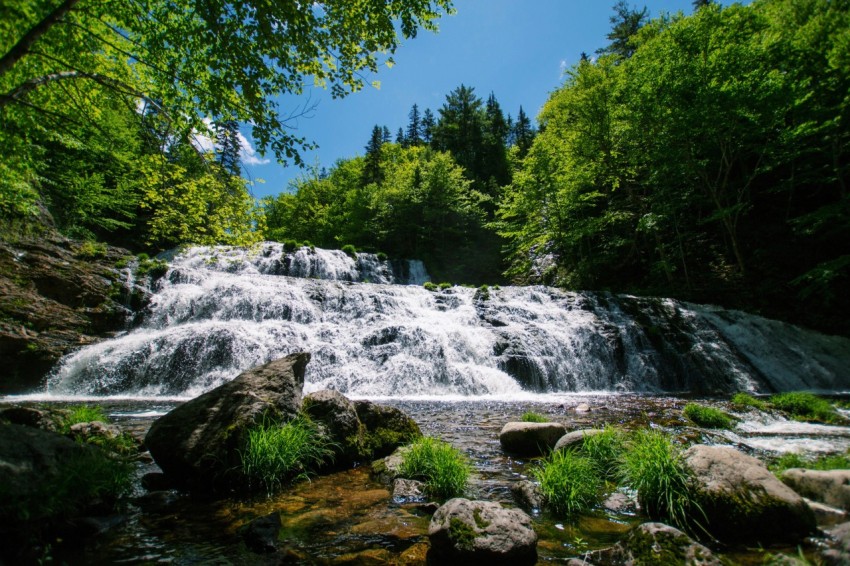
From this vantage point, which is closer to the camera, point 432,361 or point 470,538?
point 470,538

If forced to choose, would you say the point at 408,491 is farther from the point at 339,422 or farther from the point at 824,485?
the point at 824,485

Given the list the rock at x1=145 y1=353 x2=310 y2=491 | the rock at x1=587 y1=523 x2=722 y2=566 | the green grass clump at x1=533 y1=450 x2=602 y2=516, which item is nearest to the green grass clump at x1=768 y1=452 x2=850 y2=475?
the green grass clump at x1=533 y1=450 x2=602 y2=516

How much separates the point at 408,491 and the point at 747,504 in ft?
11.2

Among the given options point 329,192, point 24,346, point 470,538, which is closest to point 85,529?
point 470,538

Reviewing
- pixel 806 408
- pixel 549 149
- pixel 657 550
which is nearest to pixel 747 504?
pixel 657 550

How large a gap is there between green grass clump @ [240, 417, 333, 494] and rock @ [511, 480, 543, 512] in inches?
103

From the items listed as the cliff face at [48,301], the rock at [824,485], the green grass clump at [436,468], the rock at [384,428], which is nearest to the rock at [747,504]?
the rock at [824,485]

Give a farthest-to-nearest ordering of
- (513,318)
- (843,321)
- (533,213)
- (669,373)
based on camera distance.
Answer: (533,213), (513,318), (843,321), (669,373)

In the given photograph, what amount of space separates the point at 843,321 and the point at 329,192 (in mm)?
46662

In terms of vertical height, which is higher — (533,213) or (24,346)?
(533,213)

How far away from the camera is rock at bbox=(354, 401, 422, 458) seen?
6.33 m

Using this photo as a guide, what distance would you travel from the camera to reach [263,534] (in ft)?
11.2

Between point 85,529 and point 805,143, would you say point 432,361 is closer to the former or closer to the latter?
point 85,529

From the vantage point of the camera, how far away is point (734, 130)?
20250 millimetres
